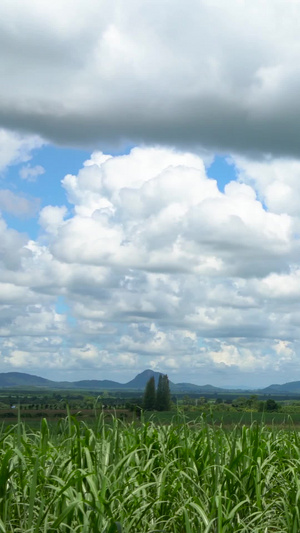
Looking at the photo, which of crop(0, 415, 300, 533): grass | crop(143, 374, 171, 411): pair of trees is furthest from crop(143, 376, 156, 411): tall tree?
crop(0, 415, 300, 533): grass

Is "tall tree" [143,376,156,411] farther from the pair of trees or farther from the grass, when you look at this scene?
the grass

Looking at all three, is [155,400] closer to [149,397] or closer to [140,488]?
[149,397]

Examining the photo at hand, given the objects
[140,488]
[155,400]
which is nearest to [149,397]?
[155,400]

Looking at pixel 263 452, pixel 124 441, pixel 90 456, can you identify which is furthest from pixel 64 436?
pixel 263 452

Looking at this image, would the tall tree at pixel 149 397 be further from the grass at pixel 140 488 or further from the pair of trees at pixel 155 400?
the grass at pixel 140 488

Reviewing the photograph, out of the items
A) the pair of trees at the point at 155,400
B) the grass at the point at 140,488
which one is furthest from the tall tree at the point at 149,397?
the grass at the point at 140,488

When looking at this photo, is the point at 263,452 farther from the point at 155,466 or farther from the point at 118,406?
the point at 118,406

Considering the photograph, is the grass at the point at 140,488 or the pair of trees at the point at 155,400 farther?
the pair of trees at the point at 155,400
